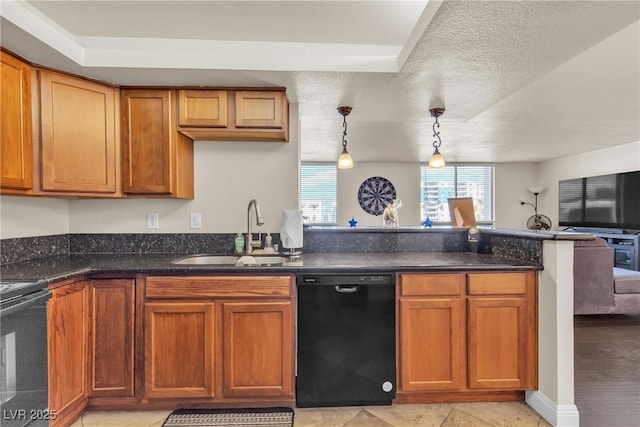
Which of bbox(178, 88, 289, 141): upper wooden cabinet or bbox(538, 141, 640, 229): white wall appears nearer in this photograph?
bbox(178, 88, 289, 141): upper wooden cabinet

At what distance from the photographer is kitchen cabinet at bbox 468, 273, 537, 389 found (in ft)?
6.77

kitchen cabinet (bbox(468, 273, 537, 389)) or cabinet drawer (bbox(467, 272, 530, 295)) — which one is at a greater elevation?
cabinet drawer (bbox(467, 272, 530, 295))

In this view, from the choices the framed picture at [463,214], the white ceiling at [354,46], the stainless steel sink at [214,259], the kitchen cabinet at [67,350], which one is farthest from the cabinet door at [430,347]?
the kitchen cabinet at [67,350]

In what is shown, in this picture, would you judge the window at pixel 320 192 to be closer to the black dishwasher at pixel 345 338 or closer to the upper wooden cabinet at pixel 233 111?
the upper wooden cabinet at pixel 233 111

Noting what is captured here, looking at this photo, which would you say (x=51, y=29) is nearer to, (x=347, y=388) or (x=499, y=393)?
(x=347, y=388)

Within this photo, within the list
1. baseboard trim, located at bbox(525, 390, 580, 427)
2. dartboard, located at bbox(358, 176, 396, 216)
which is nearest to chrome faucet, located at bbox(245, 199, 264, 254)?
baseboard trim, located at bbox(525, 390, 580, 427)

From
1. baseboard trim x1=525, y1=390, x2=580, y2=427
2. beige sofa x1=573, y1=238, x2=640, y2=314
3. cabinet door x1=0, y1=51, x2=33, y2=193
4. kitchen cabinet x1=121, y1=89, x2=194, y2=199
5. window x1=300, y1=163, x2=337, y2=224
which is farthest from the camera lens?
window x1=300, y1=163, x2=337, y2=224

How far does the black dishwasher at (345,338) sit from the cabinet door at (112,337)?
39.1 inches

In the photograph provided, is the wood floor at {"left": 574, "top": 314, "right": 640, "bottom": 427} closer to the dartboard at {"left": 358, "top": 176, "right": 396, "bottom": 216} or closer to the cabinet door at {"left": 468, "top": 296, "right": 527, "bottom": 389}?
the cabinet door at {"left": 468, "top": 296, "right": 527, "bottom": 389}

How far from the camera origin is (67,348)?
1.80 metres

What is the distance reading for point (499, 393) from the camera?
7.03 feet

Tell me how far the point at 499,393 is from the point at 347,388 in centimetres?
99

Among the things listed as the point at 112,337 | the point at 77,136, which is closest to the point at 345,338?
the point at 112,337

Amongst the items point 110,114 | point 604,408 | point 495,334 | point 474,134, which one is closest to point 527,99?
point 474,134
